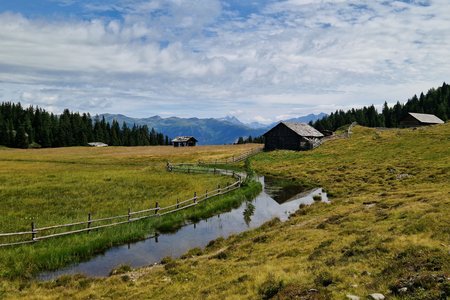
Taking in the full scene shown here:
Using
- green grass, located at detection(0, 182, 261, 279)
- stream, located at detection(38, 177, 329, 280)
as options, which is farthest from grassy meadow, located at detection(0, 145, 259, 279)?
stream, located at detection(38, 177, 329, 280)

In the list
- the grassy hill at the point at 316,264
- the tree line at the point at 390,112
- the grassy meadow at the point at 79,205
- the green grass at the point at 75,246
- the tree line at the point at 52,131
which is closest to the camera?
the grassy hill at the point at 316,264

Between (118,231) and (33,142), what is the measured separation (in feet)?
441

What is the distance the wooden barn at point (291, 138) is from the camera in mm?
89625

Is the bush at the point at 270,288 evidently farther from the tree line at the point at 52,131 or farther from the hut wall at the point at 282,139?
the tree line at the point at 52,131

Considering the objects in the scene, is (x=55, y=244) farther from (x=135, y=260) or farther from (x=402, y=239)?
(x=402, y=239)

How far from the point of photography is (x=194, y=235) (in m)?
27.9

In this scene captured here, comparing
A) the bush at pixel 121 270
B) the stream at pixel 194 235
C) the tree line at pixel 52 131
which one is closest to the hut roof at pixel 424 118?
the stream at pixel 194 235

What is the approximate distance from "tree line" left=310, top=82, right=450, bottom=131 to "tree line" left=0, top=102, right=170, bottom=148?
3321 inches

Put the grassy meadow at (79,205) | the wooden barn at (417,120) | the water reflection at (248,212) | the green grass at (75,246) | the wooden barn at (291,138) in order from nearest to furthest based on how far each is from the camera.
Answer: the green grass at (75,246)
the grassy meadow at (79,205)
the water reflection at (248,212)
the wooden barn at (291,138)
the wooden barn at (417,120)

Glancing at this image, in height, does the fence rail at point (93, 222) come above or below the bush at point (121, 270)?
above

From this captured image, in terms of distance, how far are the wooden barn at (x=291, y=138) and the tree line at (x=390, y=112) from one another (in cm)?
6380

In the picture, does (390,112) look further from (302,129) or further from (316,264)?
(316,264)

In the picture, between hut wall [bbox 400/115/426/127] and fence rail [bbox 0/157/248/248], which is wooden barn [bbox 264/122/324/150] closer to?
hut wall [bbox 400/115/426/127]

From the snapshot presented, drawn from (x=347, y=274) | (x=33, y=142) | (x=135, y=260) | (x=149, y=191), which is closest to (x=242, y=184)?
(x=149, y=191)
